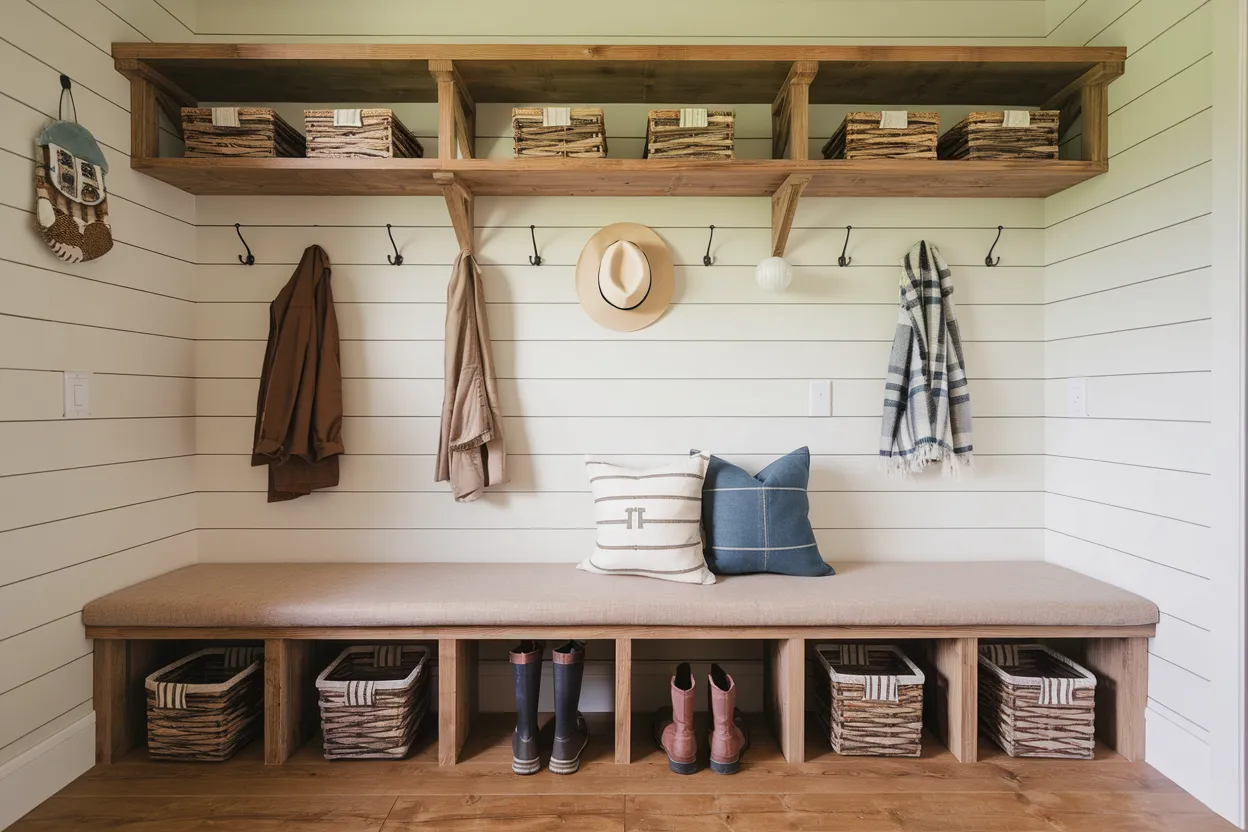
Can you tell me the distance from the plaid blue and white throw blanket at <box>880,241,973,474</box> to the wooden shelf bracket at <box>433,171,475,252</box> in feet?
5.03

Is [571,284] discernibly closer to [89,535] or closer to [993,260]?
[993,260]

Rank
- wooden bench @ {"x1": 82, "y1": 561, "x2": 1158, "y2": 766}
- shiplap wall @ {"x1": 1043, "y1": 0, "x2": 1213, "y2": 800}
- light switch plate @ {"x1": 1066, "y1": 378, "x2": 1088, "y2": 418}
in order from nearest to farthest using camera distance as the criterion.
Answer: shiplap wall @ {"x1": 1043, "y1": 0, "x2": 1213, "y2": 800} < wooden bench @ {"x1": 82, "y1": 561, "x2": 1158, "y2": 766} < light switch plate @ {"x1": 1066, "y1": 378, "x2": 1088, "y2": 418}

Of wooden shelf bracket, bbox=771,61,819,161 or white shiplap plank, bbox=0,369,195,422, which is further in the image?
wooden shelf bracket, bbox=771,61,819,161

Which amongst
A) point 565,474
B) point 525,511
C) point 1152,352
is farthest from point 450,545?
point 1152,352

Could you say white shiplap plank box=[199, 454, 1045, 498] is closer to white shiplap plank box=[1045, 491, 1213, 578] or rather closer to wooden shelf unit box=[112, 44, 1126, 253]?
white shiplap plank box=[1045, 491, 1213, 578]

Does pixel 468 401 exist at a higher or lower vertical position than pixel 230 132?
lower

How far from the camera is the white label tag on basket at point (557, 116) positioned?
197cm

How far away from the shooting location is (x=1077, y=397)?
2127 mm

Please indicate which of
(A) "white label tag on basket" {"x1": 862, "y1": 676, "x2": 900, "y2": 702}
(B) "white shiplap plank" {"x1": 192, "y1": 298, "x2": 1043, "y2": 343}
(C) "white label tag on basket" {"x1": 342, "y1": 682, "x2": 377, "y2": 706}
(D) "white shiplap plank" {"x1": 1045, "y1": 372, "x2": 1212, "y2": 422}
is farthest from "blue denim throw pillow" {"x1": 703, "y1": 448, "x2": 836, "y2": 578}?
(C) "white label tag on basket" {"x1": 342, "y1": 682, "x2": 377, "y2": 706}

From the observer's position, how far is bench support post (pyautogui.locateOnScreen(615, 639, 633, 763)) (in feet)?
6.01

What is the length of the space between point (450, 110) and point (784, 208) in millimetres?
1111

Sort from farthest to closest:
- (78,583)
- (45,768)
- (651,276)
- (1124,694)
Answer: (651,276) → (1124,694) → (78,583) → (45,768)

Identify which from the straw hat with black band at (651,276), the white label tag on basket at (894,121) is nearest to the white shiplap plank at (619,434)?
the straw hat with black band at (651,276)

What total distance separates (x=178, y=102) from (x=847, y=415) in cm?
257
